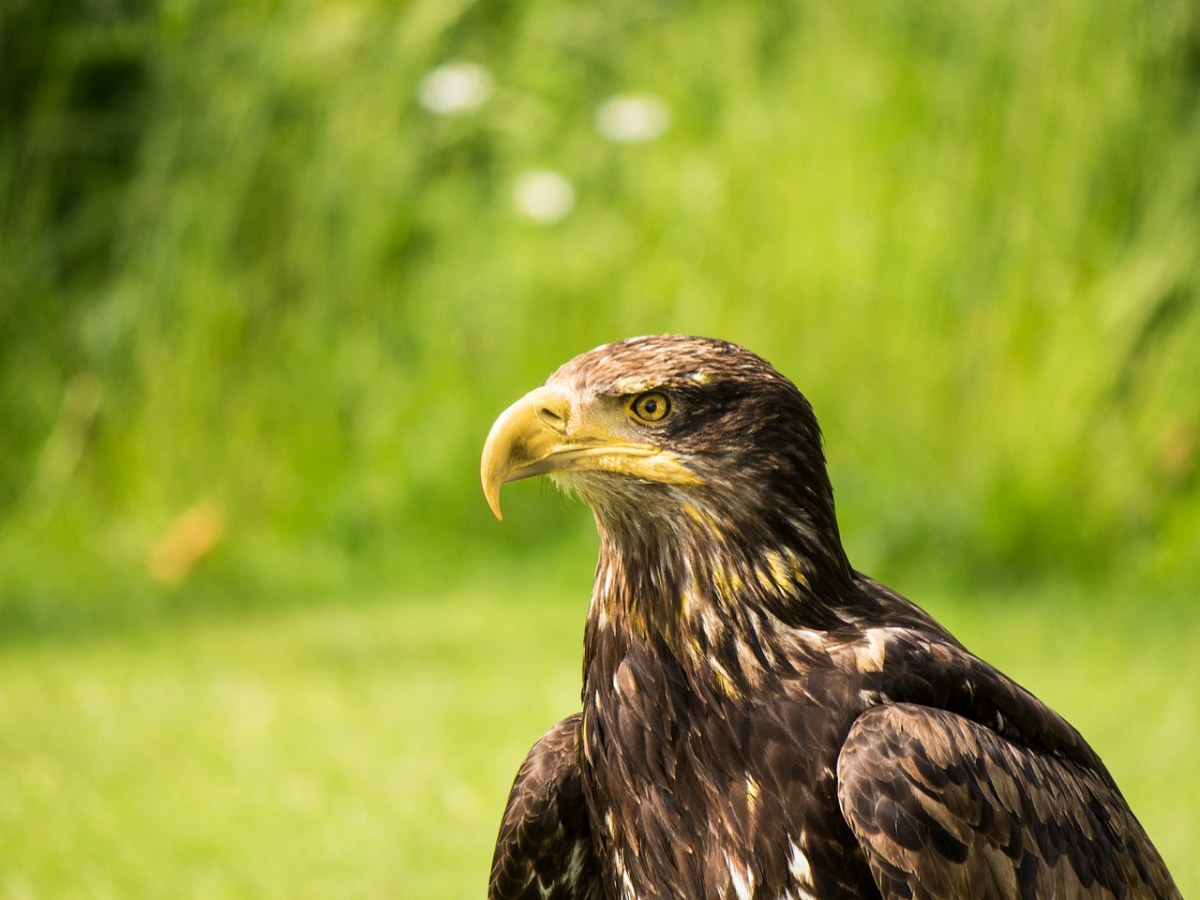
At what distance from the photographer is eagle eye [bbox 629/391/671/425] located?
2803mm

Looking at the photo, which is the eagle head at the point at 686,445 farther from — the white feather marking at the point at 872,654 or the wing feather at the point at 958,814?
the wing feather at the point at 958,814

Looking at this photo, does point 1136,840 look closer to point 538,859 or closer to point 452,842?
point 538,859

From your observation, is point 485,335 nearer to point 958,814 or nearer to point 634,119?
point 634,119

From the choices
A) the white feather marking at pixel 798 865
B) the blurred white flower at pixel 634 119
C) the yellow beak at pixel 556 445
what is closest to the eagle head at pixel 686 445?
the yellow beak at pixel 556 445

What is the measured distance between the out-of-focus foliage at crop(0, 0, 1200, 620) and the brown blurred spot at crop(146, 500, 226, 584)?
0.06 ft

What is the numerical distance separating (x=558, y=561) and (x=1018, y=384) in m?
2.13

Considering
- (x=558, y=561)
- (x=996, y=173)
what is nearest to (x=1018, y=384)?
(x=996, y=173)

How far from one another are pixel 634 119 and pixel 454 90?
98cm

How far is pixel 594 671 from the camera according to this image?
290 cm

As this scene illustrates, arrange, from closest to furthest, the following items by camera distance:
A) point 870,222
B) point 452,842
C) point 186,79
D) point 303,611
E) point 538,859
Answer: point 538,859, point 452,842, point 303,611, point 870,222, point 186,79

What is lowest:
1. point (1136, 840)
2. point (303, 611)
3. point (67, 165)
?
point (1136, 840)

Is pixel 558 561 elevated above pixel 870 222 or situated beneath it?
situated beneath

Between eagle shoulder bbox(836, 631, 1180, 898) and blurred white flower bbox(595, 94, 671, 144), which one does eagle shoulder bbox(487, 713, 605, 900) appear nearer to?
eagle shoulder bbox(836, 631, 1180, 898)

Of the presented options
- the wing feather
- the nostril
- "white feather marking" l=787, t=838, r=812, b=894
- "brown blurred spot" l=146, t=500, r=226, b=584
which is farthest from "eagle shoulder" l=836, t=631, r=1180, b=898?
"brown blurred spot" l=146, t=500, r=226, b=584
